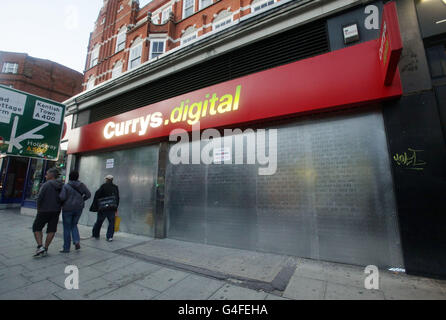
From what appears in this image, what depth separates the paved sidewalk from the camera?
2811 millimetres

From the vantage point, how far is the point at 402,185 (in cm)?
356

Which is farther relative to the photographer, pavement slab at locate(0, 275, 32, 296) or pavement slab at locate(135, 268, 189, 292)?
pavement slab at locate(135, 268, 189, 292)

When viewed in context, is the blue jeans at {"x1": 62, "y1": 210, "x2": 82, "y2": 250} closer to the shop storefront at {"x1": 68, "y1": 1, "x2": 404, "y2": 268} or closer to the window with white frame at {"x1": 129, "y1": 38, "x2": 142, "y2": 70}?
A: the shop storefront at {"x1": 68, "y1": 1, "x2": 404, "y2": 268}

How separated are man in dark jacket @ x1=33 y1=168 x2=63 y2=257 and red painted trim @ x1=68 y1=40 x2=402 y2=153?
3504 millimetres

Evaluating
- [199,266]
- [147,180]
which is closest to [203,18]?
[147,180]

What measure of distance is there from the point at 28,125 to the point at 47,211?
18.4ft

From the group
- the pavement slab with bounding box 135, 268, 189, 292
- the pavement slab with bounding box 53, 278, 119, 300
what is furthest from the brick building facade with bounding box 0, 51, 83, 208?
the pavement slab with bounding box 135, 268, 189, 292

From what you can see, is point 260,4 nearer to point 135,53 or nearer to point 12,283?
point 135,53

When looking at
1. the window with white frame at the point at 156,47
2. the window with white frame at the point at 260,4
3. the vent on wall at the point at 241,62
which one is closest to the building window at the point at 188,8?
the window with white frame at the point at 156,47

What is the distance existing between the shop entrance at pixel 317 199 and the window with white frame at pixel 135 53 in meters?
14.9

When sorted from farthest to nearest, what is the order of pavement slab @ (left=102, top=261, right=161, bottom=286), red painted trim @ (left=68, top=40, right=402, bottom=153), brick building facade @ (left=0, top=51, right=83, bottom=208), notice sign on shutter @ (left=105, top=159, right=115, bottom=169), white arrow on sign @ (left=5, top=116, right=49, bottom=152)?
brick building facade @ (left=0, top=51, right=83, bottom=208)
notice sign on shutter @ (left=105, top=159, right=115, bottom=169)
white arrow on sign @ (left=5, top=116, right=49, bottom=152)
red painted trim @ (left=68, top=40, right=402, bottom=153)
pavement slab @ (left=102, top=261, right=161, bottom=286)

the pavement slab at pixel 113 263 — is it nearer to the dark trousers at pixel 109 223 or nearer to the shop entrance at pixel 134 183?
the dark trousers at pixel 109 223

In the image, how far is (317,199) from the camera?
14.1ft

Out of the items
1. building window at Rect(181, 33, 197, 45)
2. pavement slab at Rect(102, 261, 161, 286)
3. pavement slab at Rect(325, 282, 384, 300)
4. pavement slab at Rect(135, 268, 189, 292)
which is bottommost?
pavement slab at Rect(102, 261, 161, 286)
